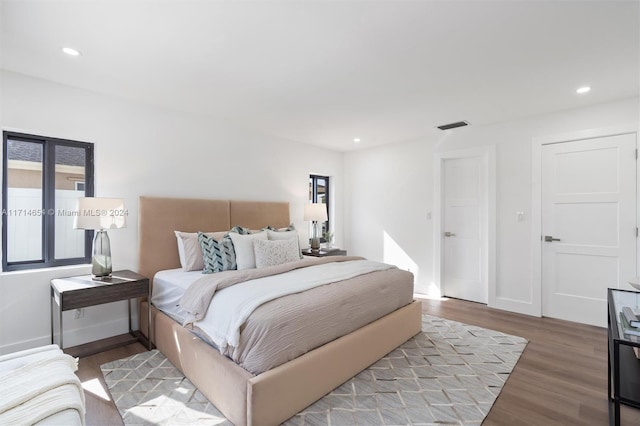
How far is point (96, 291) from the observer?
246cm

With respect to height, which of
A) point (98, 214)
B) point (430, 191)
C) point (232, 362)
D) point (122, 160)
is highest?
point (122, 160)

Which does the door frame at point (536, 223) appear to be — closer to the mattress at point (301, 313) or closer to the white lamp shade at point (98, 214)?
the mattress at point (301, 313)

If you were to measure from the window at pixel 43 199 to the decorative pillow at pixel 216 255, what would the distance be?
1141 mm

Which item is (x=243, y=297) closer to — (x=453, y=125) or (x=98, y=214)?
(x=98, y=214)

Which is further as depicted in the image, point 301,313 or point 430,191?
point 430,191

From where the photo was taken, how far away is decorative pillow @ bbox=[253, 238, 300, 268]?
3086 millimetres

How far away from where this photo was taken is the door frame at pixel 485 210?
4016mm

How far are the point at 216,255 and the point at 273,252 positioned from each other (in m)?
0.57

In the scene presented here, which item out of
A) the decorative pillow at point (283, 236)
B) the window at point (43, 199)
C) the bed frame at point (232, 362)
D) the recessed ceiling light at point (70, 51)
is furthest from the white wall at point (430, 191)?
the recessed ceiling light at point (70, 51)

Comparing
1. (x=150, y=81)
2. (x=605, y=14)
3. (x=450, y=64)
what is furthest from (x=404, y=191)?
(x=150, y=81)

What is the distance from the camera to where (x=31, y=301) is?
260cm

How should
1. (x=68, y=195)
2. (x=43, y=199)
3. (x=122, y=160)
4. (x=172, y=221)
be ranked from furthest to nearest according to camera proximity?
1. (x=172, y=221)
2. (x=122, y=160)
3. (x=68, y=195)
4. (x=43, y=199)

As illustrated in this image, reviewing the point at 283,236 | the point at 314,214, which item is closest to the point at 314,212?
the point at 314,214

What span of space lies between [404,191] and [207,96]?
10.8 ft
